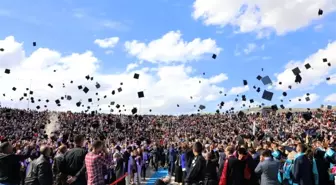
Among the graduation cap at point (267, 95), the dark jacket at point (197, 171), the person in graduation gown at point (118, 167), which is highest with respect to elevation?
the graduation cap at point (267, 95)

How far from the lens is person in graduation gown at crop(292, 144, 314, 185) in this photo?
9.28 m

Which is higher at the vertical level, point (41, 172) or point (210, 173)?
point (41, 172)

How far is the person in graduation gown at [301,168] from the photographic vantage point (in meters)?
9.28

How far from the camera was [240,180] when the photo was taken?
8.65 meters

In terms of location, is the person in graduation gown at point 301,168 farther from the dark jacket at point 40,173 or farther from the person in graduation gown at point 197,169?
the dark jacket at point 40,173

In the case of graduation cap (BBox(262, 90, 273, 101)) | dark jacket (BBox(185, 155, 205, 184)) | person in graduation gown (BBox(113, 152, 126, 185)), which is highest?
graduation cap (BBox(262, 90, 273, 101))

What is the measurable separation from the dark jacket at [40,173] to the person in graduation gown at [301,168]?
17.4ft

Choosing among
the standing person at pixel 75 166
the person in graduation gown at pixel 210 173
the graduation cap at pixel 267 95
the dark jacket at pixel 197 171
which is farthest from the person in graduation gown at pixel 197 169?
the graduation cap at pixel 267 95

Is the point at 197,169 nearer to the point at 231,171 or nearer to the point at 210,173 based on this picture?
the point at 210,173

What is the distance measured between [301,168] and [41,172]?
18.2 ft

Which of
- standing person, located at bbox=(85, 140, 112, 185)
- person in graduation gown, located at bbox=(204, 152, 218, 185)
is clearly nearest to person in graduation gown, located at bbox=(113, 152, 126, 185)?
person in graduation gown, located at bbox=(204, 152, 218, 185)

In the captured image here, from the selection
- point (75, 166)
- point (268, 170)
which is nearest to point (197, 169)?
point (268, 170)

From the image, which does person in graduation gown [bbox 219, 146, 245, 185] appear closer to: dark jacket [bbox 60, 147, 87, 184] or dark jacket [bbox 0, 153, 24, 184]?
dark jacket [bbox 60, 147, 87, 184]

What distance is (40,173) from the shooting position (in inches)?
287
